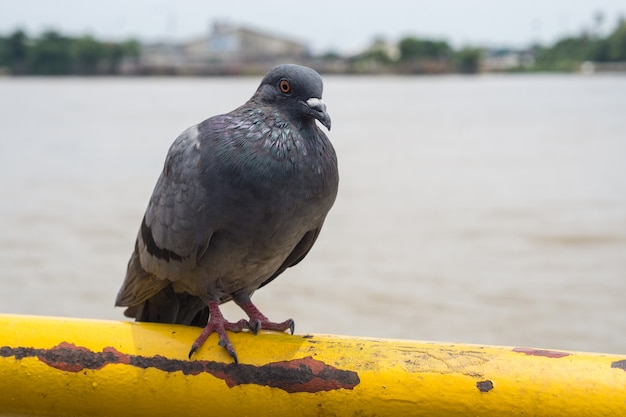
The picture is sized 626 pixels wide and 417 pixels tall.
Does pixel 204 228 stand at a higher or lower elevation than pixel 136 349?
higher

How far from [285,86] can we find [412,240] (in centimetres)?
902

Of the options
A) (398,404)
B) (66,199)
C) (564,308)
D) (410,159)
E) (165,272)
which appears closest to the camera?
(398,404)

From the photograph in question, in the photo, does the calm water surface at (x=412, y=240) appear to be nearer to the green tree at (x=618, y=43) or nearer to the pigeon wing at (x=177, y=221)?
the pigeon wing at (x=177, y=221)

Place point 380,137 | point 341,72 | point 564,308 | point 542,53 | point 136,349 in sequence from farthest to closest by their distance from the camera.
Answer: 1. point 341,72
2. point 542,53
3. point 380,137
4. point 564,308
5. point 136,349

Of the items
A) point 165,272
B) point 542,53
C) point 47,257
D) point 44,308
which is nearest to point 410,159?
point 47,257

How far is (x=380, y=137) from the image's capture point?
1106 inches

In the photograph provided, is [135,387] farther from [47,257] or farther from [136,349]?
[47,257]

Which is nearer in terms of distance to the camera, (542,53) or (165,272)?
(165,272)

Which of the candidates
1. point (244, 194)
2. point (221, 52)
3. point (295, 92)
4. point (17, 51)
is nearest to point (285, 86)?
point (295, 92)

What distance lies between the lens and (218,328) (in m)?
2.78

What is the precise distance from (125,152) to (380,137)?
28.7 feet

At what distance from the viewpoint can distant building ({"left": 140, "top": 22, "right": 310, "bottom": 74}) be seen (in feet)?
353

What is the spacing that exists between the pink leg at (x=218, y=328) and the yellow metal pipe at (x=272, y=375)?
0.9 inches

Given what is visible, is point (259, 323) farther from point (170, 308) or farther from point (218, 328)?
point (170, 308)
